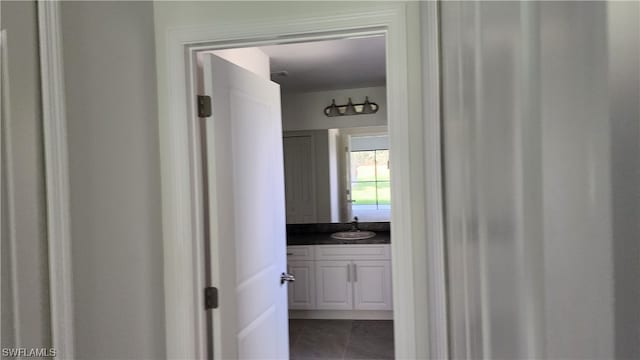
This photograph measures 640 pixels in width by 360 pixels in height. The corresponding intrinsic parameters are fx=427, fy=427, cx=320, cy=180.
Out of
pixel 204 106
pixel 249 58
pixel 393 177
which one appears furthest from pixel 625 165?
pixel 249 58

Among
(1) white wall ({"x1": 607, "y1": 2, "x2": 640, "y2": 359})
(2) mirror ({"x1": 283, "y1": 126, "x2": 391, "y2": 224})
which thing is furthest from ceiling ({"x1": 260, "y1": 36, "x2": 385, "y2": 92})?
(1) white wall ({"x1": 607, "y1": 2, "x2": 640, "y2": 359})

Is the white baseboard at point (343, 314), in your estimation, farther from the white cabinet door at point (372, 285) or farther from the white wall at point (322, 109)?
the white wall at point (322, 109)

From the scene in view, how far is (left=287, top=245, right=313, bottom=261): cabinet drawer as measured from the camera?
425 centimetres

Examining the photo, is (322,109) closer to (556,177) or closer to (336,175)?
(336,175)

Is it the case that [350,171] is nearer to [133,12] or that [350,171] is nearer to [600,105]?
[133,12]

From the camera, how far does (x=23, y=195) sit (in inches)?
41.9

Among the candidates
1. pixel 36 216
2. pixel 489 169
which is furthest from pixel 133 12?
pixel 489 169

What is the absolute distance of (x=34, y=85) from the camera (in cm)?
110

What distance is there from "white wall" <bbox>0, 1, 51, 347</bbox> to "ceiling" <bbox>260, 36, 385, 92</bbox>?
1592 millimetres

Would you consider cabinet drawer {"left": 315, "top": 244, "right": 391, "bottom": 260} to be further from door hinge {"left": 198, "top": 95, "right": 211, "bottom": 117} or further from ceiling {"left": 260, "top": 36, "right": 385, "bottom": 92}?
door hinge {"left": 198, "top": 95, "right": 211, "bottom": 117}

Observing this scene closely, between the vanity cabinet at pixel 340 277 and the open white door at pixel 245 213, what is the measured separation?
1800 millimetres

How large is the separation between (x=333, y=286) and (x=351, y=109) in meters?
1.81

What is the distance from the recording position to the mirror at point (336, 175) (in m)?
4.57

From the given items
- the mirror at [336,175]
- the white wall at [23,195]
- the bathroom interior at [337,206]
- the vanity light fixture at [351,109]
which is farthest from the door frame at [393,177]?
the mirror at [336,175]
